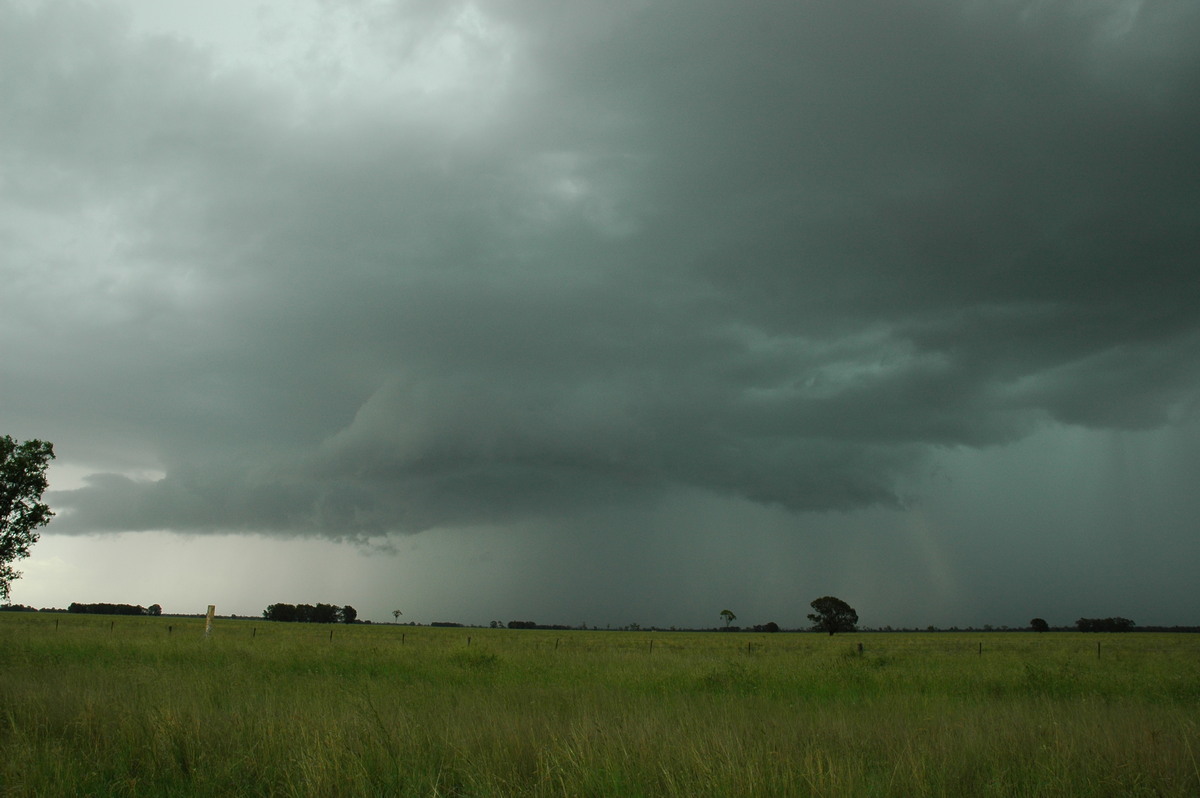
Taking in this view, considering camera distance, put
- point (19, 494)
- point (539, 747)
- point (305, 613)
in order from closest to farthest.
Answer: point (539, 747) → point (19, 494) → point (305, 613)

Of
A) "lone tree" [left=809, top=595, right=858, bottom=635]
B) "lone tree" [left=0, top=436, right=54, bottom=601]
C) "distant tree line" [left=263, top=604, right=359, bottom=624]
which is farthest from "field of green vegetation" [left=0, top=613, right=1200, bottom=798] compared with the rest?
"distant tree line" [left=263, top=604, right=359, bottom=624]

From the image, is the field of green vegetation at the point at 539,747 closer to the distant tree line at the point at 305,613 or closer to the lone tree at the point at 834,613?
the lone tree at the point at 834,613

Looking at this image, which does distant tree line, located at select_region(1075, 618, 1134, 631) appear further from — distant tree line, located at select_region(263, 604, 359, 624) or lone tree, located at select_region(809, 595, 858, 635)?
distant tree line, located at select_region(263, 604, 359, 624)

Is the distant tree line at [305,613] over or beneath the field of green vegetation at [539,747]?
beneath

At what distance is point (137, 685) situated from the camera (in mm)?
14125

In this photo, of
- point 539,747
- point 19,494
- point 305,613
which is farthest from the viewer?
point 305,613

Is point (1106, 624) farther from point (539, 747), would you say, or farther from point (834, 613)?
point (539, 747)

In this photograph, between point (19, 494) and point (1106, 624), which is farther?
point (1106, 624)

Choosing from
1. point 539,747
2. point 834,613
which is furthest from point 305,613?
point 539,747

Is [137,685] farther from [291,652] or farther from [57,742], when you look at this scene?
[291,652]

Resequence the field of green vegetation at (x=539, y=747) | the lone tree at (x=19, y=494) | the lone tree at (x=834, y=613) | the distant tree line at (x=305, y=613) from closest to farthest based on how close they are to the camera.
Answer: the field of green vegetation at (x=539, y=747)
the lone tree at (x=19, y=494)
the lone tree at (x=834, y=613)
the distant tree line at (x=305, y=613)

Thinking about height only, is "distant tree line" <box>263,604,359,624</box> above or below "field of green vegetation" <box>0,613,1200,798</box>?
below

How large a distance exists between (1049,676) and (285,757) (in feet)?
74.9

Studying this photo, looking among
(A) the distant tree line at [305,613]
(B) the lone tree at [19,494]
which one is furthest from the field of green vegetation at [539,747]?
(A) the distant tree line at [305,613]
